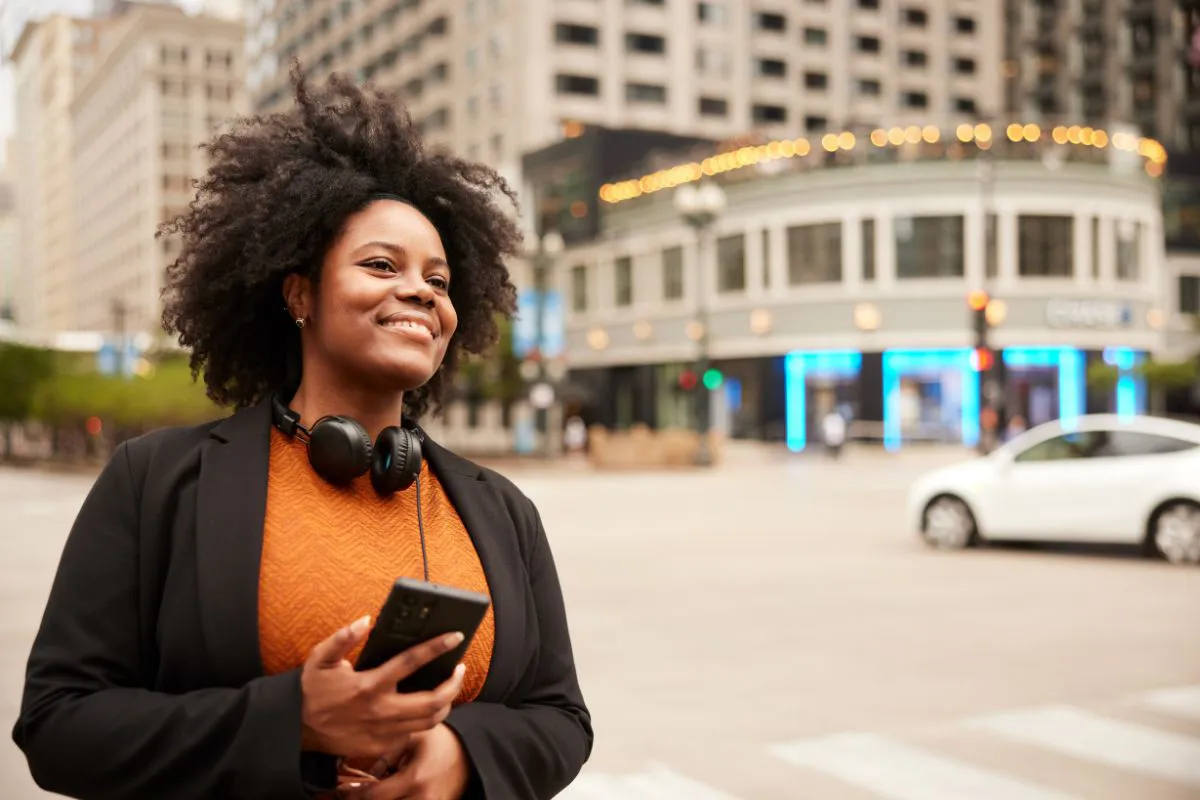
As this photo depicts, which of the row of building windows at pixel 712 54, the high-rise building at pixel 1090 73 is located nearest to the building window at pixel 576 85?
the row of building windows at pixel 712 54

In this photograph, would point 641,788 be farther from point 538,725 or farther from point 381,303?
point 381,303

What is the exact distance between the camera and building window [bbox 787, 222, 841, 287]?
158ft

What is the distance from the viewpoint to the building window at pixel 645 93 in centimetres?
7019

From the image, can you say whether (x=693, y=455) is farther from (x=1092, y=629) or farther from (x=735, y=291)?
(x=1092, y=629)

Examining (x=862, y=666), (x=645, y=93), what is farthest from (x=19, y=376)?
(x=862, y=666)

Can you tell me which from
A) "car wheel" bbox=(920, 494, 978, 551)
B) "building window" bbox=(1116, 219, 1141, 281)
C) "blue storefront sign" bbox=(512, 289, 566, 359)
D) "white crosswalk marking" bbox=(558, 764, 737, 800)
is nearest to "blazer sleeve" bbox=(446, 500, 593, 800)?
"white crosswalk marking" bbox=(558, 764, 737, 800)

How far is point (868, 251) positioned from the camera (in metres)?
47.9

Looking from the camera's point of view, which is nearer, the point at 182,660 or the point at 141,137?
the point at 182,660

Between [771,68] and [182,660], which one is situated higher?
[771,68]

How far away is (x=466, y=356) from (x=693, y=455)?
3361cm

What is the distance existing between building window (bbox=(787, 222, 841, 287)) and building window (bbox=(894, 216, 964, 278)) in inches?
90.4

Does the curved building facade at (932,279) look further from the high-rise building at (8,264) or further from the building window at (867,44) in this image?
the high-rise building at (8,264)

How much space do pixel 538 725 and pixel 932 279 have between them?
1835 inches

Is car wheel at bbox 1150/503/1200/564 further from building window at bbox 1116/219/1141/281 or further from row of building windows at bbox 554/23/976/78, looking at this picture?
row of building windows at bbox 554/23/976/78
